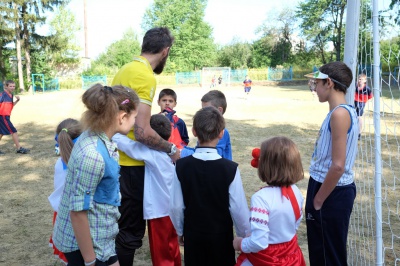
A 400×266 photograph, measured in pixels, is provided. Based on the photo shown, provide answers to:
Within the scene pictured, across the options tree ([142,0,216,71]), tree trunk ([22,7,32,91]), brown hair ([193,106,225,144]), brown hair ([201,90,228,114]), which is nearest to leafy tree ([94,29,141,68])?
tree ([142,0,216,71])

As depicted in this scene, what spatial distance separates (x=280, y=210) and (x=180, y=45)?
5006 centimetres

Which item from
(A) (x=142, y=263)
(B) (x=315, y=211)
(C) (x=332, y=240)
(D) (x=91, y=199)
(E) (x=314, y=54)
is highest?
(E) (x=314, y=54)

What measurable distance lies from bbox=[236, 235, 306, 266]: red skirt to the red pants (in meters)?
0.84

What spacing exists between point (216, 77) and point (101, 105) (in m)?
35.4

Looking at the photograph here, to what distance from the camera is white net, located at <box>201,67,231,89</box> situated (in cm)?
3553

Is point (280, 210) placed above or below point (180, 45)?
below

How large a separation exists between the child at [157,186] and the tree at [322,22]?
148 ft

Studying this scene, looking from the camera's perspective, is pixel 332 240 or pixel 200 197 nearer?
pixel 200 197

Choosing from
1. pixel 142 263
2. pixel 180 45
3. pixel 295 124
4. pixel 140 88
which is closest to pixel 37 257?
pixel 142 263

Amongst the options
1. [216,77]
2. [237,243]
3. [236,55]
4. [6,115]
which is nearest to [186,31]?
[236,55]

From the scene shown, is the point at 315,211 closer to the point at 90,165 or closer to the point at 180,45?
the point at 90,165

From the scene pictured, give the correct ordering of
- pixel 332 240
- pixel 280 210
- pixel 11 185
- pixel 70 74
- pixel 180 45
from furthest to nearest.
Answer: pixel 180 45
pixel 70 74
pixel 11 185
pixel 332 240
pixel 280 210

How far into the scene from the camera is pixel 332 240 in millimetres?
2273

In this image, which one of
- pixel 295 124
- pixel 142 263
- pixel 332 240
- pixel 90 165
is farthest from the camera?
pixel 295 124
